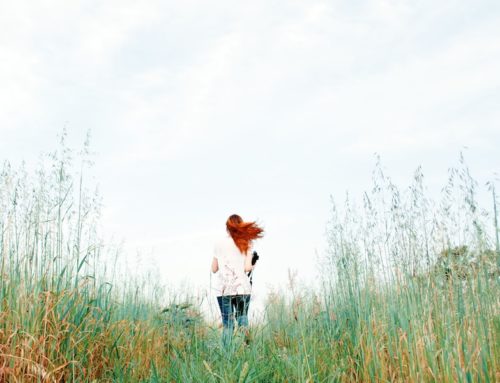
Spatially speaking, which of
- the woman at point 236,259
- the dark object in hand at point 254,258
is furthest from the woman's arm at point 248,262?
the dark object in hand at point 254,258

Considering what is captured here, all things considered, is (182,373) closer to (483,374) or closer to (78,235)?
(78,235)

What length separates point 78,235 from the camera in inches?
154

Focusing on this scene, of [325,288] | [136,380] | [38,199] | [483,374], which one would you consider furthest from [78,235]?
[483,374]

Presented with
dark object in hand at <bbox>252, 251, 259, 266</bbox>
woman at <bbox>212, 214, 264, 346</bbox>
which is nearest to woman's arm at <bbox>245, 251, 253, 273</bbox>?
woman at <bbox>212, 214, 264, 346</bbox>

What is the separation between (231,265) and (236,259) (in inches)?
3.9

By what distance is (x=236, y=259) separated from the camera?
19.6 ft

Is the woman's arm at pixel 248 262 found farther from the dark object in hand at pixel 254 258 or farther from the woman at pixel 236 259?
the dark object in hand at pixel 254 258

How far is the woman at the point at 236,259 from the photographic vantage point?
5793 mm

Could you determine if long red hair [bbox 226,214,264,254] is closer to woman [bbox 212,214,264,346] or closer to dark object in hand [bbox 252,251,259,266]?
woman [bbox 212,214,264,346]

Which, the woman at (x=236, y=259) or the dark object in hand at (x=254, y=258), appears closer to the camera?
the woman at (x=236, y=259)

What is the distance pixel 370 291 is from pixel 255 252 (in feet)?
8.86

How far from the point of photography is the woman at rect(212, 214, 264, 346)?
579 centimetres

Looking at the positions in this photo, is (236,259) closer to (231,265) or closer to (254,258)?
(231,265)

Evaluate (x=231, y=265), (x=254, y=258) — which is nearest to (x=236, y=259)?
(x=231, y=265)
